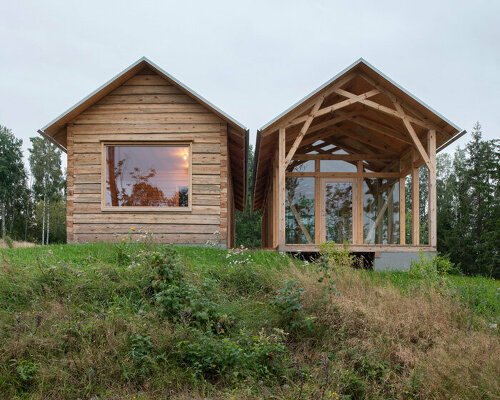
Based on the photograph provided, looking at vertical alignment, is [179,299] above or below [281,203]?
below

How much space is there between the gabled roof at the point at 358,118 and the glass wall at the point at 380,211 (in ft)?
3.40

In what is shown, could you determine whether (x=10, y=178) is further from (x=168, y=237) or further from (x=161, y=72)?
(x=168, y=237)

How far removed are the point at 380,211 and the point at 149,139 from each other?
718 centimetres

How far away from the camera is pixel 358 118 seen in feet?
37.8

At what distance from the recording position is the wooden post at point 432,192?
30.7 ft

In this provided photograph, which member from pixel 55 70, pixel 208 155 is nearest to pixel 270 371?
pixel 208 155

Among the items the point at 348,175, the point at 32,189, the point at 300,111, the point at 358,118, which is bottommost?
the point at 348,175

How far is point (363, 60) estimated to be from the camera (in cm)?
938

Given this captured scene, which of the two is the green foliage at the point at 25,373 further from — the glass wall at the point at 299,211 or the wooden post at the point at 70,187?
the glass wall at the point at 299,211

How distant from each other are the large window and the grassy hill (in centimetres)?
391

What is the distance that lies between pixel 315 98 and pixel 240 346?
22.9 ft

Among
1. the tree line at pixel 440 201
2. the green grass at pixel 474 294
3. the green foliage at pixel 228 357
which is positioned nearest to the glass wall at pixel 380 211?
the green grass at pixel 474 294

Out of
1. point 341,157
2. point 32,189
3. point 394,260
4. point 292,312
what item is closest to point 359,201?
point 341,157

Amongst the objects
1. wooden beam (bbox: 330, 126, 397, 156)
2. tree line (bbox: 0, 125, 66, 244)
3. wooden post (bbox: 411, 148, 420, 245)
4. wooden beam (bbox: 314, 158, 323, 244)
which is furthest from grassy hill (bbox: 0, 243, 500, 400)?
tree line (bbox: 0, 125, 66, 244)
